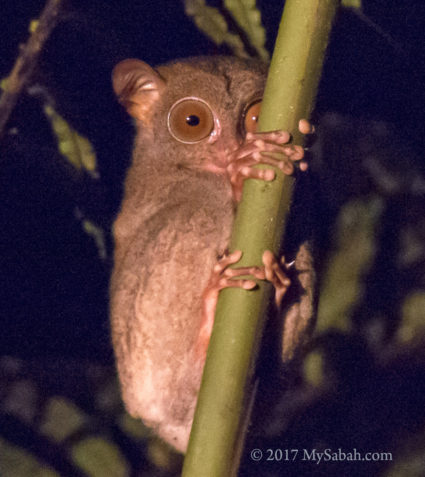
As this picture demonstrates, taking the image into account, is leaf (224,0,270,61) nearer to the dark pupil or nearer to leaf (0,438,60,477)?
the dark pupil

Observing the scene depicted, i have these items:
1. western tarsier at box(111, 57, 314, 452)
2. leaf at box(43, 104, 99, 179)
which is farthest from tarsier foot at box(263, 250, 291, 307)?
leaf at box(43, 104, 99, 179)

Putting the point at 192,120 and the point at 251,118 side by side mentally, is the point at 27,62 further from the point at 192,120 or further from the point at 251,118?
the point at 251,118

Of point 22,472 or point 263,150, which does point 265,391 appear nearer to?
point 22,472

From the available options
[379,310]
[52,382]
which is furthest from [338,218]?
[52,382]

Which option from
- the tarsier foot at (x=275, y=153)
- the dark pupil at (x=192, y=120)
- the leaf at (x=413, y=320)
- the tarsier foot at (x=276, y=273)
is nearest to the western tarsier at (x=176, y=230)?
the dark pupil at (x=192, y=120)

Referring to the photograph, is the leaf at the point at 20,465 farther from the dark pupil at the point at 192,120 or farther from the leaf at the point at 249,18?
the leaf at the point at 249,18

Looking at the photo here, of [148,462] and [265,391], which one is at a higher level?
[265,391]

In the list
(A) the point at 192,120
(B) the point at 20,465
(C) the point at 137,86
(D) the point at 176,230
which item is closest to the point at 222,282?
(D) the point at 176,230

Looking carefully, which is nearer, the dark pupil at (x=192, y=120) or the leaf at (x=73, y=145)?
the dark pupil at (x=192, y=120)
